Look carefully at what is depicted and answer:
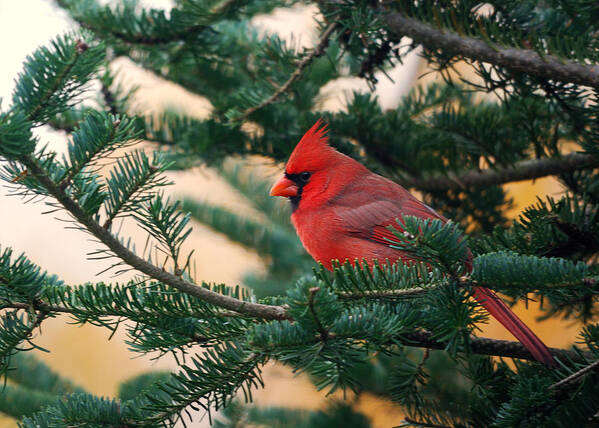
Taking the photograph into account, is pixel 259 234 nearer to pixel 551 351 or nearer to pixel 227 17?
pixel 227 17

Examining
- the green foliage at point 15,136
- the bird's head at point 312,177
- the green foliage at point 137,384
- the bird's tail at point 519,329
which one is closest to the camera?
the green foliage at point 15,136

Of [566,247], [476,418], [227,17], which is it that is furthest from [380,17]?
[476,418]

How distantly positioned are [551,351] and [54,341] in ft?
9.02

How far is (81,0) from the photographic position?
2068 mm

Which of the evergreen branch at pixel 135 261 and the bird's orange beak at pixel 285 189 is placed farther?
the bird's orange beak at pixel 285 189

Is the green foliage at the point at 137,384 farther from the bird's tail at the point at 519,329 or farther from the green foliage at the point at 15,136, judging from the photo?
the green foliage at the point at 15,136

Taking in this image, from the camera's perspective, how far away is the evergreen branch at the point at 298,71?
1758mm

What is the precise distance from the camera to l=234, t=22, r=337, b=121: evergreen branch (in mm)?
1758

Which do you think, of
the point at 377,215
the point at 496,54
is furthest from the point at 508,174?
the point at 496,54

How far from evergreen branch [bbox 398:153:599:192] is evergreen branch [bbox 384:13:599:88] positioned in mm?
366

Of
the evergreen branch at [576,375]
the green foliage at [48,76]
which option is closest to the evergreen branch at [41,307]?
the green foliage at [48,76]

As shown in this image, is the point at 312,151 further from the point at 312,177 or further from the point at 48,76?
the point at 48,76

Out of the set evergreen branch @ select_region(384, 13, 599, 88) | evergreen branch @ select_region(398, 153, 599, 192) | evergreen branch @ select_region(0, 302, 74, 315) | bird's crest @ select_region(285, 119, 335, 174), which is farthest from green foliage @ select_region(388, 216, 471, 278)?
bird's crest @ select_region(285, 119, 335, 174)

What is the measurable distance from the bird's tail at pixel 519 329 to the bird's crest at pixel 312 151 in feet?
2.64
